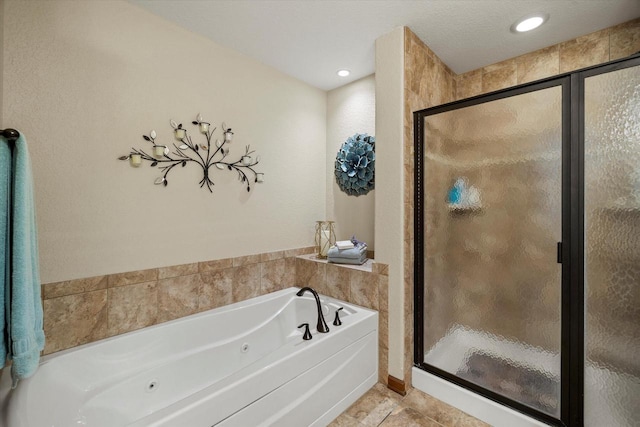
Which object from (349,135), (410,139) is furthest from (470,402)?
(349,135)

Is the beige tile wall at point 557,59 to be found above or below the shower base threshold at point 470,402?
above

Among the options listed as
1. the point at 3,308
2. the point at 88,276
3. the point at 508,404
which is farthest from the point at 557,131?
the point at 88,276

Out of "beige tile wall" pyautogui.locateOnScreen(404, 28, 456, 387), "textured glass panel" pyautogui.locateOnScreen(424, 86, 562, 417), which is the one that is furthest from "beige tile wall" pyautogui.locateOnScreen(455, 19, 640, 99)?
"textured glass panel" pyautogui.locateOnScreen(424, 86, 562, 417)

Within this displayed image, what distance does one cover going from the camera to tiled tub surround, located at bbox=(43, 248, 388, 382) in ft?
5.16

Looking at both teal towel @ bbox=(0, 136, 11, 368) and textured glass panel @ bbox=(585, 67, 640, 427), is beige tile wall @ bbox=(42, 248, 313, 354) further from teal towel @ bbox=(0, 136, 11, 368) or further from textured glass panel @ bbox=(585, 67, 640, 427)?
textured glass panel @ bbox=(585, 67, 640, 427)

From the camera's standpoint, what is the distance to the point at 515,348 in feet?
5.40

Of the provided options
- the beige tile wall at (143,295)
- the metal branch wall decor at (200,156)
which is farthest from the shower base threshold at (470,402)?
the metal branch wall decor at (200,156)

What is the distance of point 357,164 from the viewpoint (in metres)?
2.71

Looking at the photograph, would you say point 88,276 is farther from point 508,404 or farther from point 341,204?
point 508,404

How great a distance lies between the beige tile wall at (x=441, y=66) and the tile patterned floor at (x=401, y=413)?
151mm

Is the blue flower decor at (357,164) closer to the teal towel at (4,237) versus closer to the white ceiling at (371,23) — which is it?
the white ceiling at (371,23)

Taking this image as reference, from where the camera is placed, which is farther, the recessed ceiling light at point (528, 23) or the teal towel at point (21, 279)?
the recessed ceiling light at point (528, 23)

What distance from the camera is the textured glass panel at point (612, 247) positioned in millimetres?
1297

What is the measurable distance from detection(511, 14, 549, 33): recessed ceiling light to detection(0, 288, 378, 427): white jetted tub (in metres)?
2.26
